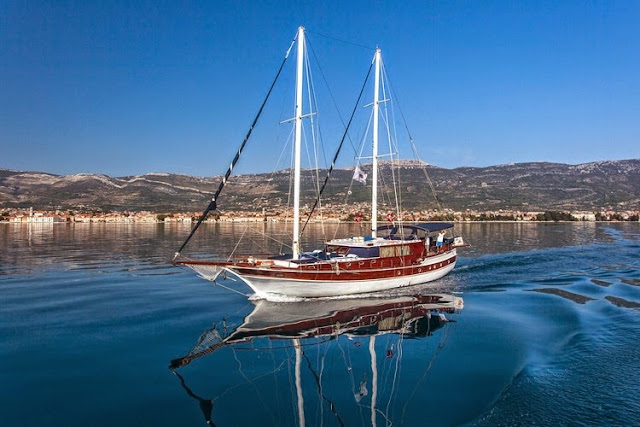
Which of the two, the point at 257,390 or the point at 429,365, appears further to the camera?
the point at 429,365

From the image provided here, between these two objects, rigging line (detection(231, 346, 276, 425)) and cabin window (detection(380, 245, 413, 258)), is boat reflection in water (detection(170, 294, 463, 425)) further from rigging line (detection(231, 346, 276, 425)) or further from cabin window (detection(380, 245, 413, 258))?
cabin window (detection(380, 245, 413, 258))

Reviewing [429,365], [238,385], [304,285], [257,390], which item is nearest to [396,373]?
[429,365]

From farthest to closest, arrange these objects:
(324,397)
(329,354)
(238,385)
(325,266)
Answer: (325,266), (329,354), (238,385), (324,397)

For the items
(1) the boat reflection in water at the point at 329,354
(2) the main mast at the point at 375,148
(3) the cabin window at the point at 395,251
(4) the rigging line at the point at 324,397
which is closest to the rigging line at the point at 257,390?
(1) the boat reflection in water at the point at 329,354

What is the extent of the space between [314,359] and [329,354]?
742mm

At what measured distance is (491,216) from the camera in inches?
5881

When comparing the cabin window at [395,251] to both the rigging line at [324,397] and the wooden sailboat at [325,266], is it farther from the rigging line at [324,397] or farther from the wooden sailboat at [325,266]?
the rigging line at [324,397]

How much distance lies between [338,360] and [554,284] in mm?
22240

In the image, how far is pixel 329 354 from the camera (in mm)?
16109

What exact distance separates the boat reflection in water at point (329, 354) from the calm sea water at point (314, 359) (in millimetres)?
64

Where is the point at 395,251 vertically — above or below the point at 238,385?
above

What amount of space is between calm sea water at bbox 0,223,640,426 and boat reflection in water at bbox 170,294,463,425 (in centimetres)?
6

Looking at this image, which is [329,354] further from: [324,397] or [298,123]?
[298,123]

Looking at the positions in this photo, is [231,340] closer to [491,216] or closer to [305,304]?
[305,304]
